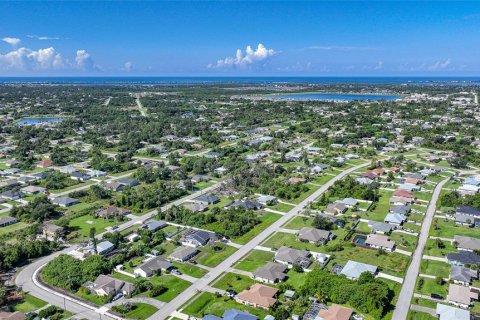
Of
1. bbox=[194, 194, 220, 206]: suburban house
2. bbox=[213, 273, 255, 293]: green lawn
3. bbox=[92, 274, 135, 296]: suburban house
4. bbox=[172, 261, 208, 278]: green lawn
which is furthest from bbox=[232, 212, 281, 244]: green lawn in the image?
bbox=[92, 274, 135, 296]: suburban house

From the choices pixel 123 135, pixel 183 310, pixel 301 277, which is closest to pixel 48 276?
pixel 183 310

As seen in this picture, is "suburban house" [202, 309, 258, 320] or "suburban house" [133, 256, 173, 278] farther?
"suburban house" [133, 256, 173, 278]

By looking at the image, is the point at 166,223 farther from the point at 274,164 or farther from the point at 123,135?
the point at 123,135

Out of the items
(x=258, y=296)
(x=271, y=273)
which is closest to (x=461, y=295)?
(x=271, y=273)

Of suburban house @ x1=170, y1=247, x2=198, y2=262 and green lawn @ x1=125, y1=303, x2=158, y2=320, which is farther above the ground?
suburban house @ x1=170, y1=247, x2=198, y2=262

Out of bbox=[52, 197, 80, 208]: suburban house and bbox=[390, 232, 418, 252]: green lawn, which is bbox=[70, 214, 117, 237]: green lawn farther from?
bbox=[390, 232, 418, 252]: green lawn

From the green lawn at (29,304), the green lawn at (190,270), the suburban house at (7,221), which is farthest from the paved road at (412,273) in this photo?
the suburban house at (7,221)

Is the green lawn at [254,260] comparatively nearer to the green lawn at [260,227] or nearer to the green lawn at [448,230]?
the green lawn at [260,227]
